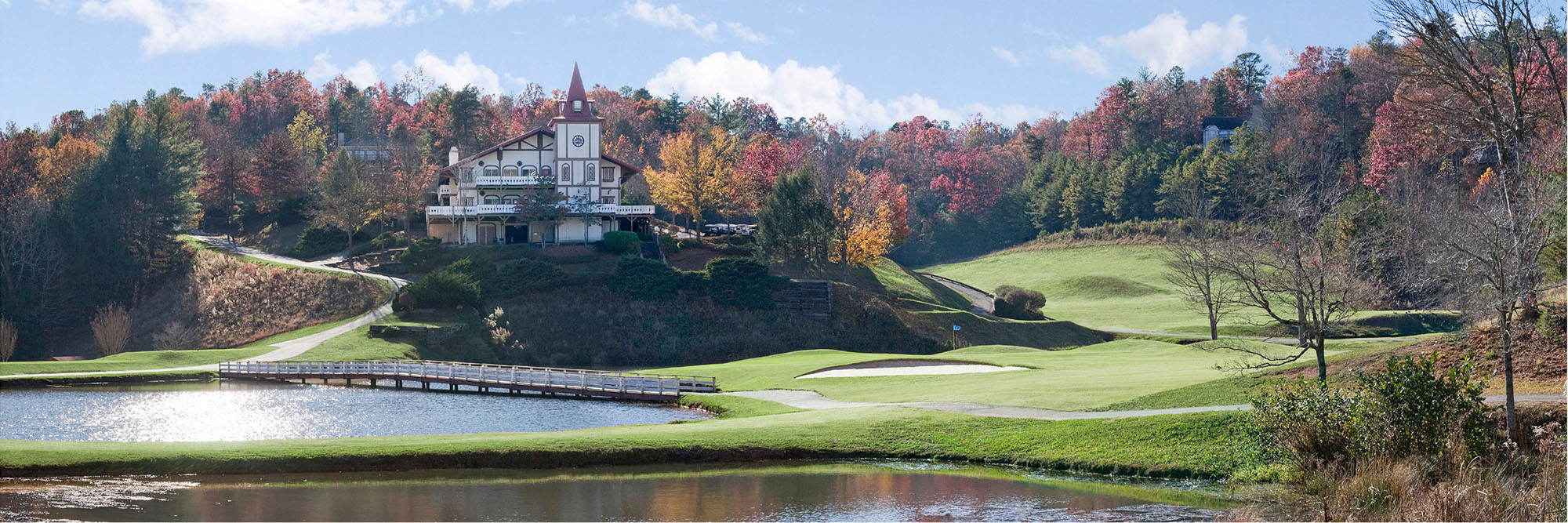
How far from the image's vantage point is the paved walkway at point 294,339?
5066 cm

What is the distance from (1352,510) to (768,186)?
70.0 m

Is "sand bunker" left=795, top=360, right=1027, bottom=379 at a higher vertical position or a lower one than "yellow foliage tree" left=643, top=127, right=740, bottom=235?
lower

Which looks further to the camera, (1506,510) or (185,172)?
(185,172)

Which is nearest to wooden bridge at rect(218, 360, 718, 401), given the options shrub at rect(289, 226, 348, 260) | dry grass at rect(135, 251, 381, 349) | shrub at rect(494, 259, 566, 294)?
dry grass at rect(135, 251, 381, 349)

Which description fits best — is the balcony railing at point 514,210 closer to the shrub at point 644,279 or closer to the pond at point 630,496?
the shrub at point 644,279

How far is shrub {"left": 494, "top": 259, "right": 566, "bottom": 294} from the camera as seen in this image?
68.4 meters

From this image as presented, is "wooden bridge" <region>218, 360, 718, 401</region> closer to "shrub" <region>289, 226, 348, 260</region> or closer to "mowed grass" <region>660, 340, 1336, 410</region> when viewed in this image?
"mowed grass" <region>660, 340, 1336, 410</region>

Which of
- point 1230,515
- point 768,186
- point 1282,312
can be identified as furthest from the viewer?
point 768,186

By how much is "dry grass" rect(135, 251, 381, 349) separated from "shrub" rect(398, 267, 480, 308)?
420cm

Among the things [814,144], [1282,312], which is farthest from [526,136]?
[814,144]

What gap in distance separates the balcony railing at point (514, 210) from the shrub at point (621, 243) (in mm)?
3199

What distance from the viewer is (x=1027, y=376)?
4100 centimetres

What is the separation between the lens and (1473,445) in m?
20.2

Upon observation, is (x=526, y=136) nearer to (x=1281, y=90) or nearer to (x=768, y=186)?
(x=768, y=186)
